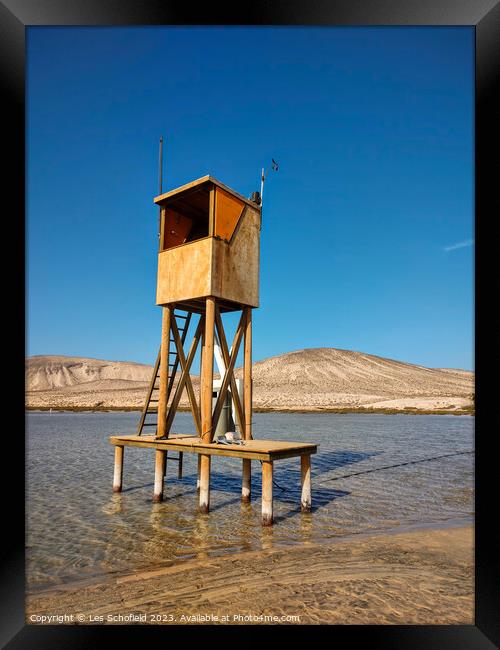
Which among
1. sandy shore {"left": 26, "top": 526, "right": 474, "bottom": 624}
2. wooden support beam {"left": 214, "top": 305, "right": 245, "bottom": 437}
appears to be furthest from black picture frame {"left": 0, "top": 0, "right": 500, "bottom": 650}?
wooden support beam {"left": 214, "top": 305, "right": 245, "bottom": 437}

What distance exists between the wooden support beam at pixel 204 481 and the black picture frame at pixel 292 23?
6715mm

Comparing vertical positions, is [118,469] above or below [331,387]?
above

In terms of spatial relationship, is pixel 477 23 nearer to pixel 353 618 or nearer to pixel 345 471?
pixel 353 618

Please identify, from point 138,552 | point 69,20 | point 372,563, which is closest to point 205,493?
point 138,552

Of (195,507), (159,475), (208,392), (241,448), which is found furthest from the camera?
(159,475)

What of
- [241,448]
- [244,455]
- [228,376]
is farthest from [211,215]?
[244,455]

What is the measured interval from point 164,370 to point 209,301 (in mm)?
2674

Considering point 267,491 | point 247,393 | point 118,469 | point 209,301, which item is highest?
point 209,301

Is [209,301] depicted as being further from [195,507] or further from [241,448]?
[195,507]

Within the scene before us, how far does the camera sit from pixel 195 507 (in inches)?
467

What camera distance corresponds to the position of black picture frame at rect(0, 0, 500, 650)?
3.90 m

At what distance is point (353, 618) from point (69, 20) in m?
7.45

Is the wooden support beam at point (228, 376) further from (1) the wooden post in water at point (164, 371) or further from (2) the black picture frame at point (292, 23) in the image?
(2) the black picture frame at point (292, 23)

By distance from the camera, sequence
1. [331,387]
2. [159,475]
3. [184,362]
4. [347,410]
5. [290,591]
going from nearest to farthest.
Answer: [290,591] → [159,475] → [184,362] → [347,410] → [331,387]
